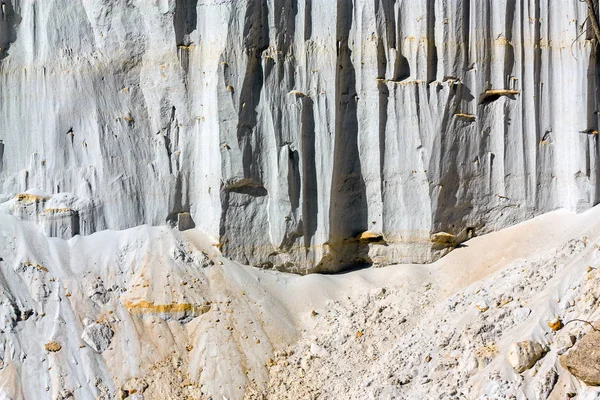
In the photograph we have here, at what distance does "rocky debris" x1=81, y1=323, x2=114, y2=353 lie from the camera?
1218 centimetres

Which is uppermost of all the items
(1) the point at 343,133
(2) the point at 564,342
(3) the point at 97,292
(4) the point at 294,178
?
(1) the point at 343,133

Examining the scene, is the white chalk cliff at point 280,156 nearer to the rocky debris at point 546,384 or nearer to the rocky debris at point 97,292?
the rocky debris at point 97,292

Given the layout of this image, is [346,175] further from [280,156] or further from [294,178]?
[280,156]

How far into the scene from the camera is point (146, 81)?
1418 cm

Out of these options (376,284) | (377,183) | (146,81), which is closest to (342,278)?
(376,284)

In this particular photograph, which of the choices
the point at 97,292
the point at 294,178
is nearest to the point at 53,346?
the point at 97,292

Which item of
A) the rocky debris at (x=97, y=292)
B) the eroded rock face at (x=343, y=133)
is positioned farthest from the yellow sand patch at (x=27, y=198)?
the rocky debris at (x=97, y=292)

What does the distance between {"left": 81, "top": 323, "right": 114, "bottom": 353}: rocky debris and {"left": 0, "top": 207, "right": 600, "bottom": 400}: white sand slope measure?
0.05 feet

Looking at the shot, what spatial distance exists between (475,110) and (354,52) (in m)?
2.13

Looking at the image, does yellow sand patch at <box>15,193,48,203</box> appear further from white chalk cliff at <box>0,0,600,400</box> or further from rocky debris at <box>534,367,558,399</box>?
rocky debris at <box>534,367,558,399</box>

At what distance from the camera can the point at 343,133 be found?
13.8 meters

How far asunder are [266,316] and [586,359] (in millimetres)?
5138

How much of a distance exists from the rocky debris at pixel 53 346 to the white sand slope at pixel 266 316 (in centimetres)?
2

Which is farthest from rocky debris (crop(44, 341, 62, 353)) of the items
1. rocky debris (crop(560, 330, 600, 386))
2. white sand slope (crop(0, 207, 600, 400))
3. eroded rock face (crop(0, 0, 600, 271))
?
rocky debris (crop(560, 330, 600, 386))
